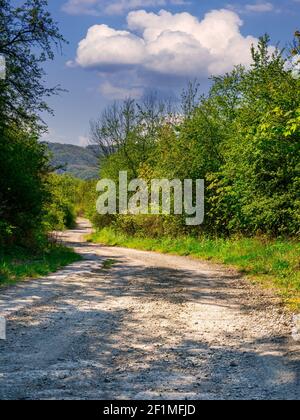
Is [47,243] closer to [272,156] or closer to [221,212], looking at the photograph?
[221,212]

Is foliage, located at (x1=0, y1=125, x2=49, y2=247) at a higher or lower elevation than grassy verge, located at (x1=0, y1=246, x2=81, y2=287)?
higher

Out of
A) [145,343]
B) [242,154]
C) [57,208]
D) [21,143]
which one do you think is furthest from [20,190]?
[57,208]

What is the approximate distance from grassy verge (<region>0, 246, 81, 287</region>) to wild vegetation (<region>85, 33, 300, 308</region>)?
22.1ft

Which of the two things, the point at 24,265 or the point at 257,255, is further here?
the point at 257,255

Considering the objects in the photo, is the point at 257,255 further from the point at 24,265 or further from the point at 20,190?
the point at 20,190

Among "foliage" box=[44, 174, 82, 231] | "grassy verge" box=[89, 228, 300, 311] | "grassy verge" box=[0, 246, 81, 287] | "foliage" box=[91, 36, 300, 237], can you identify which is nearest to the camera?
"grassy verge" box=[89, 228, 300, 311]

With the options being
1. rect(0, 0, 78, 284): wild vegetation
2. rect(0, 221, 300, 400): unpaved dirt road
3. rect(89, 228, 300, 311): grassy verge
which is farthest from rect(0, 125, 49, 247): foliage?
rect(0, 221, 300, 400): unpaved dirt road

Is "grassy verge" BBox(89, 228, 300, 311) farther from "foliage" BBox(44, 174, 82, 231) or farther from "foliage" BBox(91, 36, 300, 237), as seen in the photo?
"foliage" BBox(44, 174, 82, 231)

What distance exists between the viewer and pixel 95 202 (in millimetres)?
47344

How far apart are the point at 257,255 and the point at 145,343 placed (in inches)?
440

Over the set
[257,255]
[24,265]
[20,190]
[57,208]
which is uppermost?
[20,190]

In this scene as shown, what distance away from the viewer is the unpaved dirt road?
5.03m

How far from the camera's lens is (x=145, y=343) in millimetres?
6852
